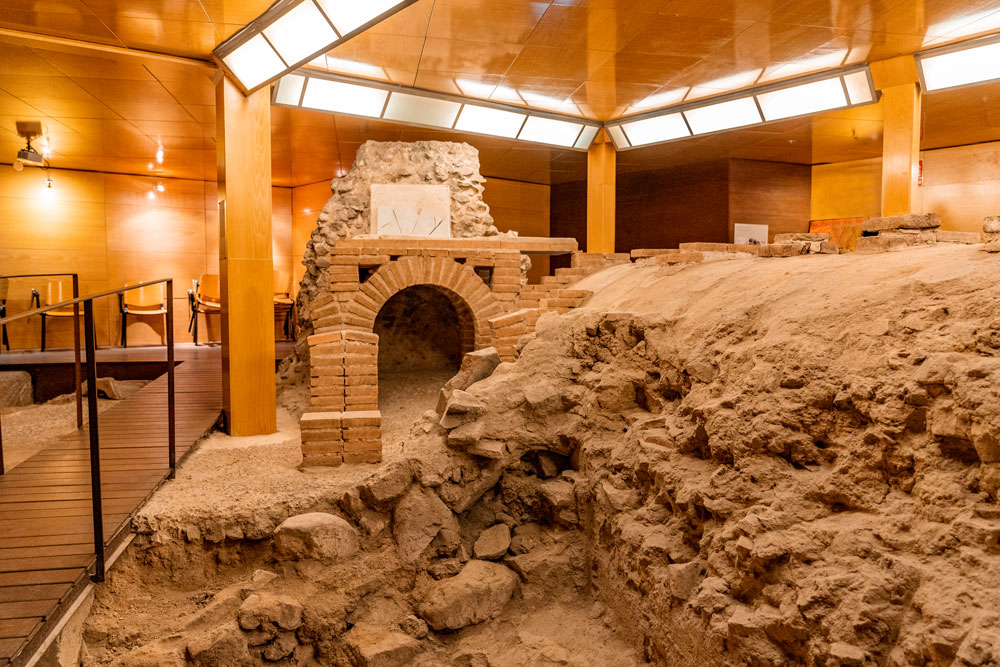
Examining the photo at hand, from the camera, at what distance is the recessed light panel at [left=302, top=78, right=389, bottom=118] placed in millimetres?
7719

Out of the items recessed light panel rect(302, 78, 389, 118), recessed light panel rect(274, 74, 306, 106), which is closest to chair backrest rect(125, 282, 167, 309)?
recessed light panel rect(274, 74, 306, 106)

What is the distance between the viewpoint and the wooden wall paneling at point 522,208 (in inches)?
547

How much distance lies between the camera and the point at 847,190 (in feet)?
41.0

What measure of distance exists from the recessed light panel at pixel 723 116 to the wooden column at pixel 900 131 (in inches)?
62.3

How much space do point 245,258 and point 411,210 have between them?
11.0ft

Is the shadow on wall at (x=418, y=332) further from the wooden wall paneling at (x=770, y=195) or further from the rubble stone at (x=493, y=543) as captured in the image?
the wooden wall paneling at (x=770, y=195)

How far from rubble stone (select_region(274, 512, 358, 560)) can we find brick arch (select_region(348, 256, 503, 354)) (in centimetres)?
326

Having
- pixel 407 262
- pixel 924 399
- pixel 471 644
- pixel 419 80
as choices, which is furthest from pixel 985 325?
pixel 419 80

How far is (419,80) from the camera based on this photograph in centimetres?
793

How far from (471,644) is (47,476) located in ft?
10.9

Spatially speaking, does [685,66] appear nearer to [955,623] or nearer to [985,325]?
[985,325]

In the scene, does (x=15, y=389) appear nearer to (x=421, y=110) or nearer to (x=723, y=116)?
(x=421, y=110)

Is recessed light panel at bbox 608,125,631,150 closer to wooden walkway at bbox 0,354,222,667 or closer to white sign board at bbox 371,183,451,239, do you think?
white sign board at bbox 371,183,451,239

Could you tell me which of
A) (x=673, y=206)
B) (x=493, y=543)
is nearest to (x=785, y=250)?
(x=493, y=543)
